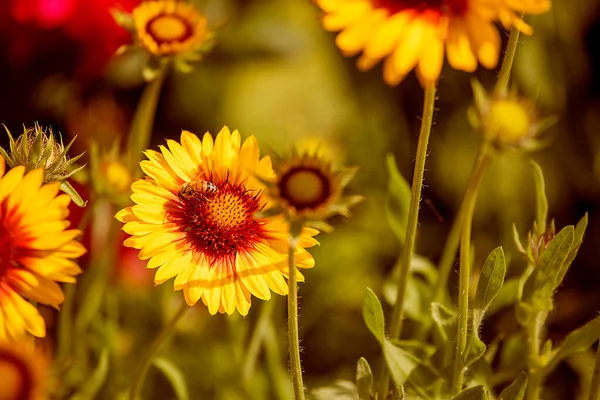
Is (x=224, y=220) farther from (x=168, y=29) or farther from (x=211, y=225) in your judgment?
(x=168, y=29)

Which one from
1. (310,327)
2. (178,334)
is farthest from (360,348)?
(178,334)

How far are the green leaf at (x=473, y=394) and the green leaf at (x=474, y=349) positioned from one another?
1.0 inches

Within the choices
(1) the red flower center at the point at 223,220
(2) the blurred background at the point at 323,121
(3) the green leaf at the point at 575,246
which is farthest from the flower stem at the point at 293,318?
(2) the blurred background at the point at 323,121

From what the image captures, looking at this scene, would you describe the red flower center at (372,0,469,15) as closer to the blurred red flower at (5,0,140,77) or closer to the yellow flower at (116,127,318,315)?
the yellow flower at (116,127,318,315)

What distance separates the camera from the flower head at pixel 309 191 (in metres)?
0.51

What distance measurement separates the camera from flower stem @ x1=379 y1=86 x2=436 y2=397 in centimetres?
52

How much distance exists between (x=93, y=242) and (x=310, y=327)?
31cm

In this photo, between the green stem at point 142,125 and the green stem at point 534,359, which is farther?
the green stem at point 142,125

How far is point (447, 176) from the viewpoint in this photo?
125 centimetres

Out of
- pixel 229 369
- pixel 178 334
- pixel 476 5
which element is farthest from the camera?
pixel 178 334

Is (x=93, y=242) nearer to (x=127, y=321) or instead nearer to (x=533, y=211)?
(x=127, y=321)

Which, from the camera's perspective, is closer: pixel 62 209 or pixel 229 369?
pixel 62 209

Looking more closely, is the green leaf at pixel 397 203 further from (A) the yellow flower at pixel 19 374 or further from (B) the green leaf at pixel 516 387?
(A) the yellow flower at pixel 19 374

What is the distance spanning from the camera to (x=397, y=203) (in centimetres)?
79
